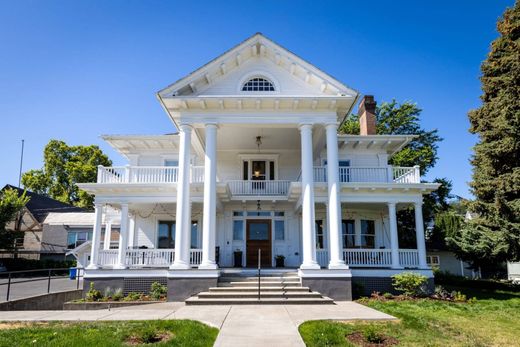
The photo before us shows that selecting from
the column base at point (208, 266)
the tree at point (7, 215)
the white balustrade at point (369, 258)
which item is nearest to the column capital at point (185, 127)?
the column base at point (208, 266)

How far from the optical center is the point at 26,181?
48.4 m

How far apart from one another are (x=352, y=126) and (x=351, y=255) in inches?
661

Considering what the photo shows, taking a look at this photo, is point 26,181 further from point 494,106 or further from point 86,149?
point 494,106

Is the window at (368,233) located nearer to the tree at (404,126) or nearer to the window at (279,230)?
the window at (279,230)

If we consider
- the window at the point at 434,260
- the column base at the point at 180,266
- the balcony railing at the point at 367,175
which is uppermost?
the balcony railing at the point at 367,175

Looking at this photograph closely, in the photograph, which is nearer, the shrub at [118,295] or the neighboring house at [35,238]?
the shrub at [118,295]

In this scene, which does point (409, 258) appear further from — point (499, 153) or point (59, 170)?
point (59, 170)

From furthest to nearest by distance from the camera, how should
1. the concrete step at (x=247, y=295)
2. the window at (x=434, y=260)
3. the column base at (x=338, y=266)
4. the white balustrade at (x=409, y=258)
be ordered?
the window at (x=434, y=260), the white balustrade at (x=409, y=258), the column base at (x=338, y=266), the concrete step at (x=247, y=295)

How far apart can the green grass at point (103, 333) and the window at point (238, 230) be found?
10.2 metres

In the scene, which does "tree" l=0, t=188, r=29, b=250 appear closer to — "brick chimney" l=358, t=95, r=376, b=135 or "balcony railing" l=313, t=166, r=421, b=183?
"balcony railing" l=313, t=166, r=421, b=183

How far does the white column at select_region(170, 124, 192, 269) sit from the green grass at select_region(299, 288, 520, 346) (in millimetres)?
6640

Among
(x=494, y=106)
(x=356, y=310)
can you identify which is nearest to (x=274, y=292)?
(x=356, y=310)

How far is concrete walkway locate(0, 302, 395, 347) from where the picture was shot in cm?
679

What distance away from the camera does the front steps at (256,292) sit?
1143 centimetres
